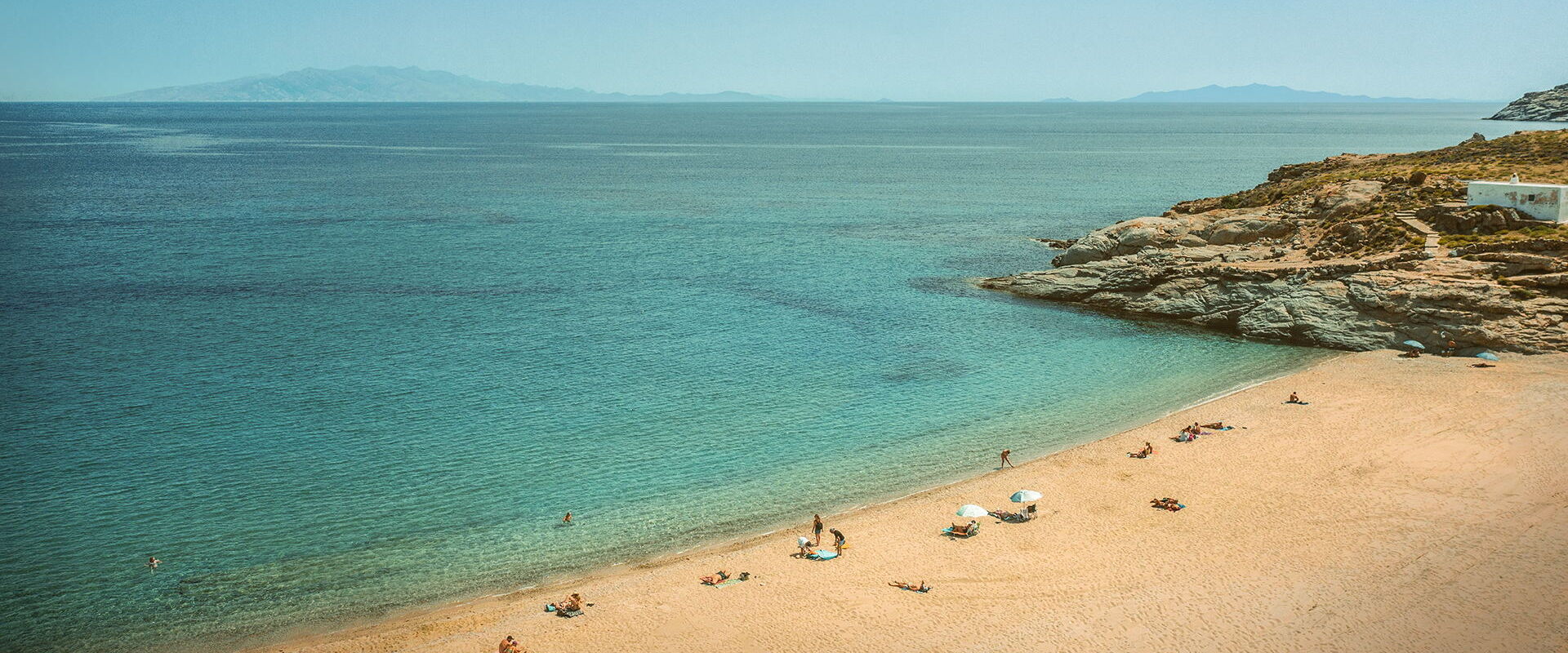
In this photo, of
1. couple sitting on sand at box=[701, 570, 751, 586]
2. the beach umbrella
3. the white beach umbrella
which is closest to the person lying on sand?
couple sitting on sand at box=[701, 570, 751, 586]

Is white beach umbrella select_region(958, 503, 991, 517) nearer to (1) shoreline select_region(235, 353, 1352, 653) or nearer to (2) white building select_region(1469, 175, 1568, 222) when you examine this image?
(1) shoreline select_region(235, 353, 1352, 653)

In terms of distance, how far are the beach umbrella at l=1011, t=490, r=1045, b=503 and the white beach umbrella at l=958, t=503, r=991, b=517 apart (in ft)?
4.32

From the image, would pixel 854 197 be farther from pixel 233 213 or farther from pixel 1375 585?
pixel 1375 585

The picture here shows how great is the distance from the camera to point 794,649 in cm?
2309

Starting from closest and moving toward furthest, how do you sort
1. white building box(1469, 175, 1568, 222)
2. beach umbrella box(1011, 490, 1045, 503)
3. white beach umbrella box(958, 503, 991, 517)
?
white beach umbrella box(958, 503, 991, 517)
beach umbrella box(1011, 490, 1045, 503)
white building box(1469, 175, 1568, 222)

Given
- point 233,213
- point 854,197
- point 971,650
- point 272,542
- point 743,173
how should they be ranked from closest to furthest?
point 971,650
point 272,542
point 233,213
point 854,197
point 743,173

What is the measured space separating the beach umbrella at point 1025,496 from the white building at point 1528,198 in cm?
3910

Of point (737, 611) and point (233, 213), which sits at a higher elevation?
point (233, 213)

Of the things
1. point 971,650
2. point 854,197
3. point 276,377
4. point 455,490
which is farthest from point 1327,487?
point 854,197

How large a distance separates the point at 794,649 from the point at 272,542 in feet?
52.6

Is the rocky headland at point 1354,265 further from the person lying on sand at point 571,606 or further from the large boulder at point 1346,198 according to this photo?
the person lying on sand at point 571,606

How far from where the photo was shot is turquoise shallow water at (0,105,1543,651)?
28.3 metres

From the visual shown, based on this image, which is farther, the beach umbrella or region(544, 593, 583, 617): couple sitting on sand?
the beach umbrella

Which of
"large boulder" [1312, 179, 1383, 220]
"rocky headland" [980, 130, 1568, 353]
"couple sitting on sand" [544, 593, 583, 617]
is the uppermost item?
"large boulder" [1312, 179, 1383, 220]
